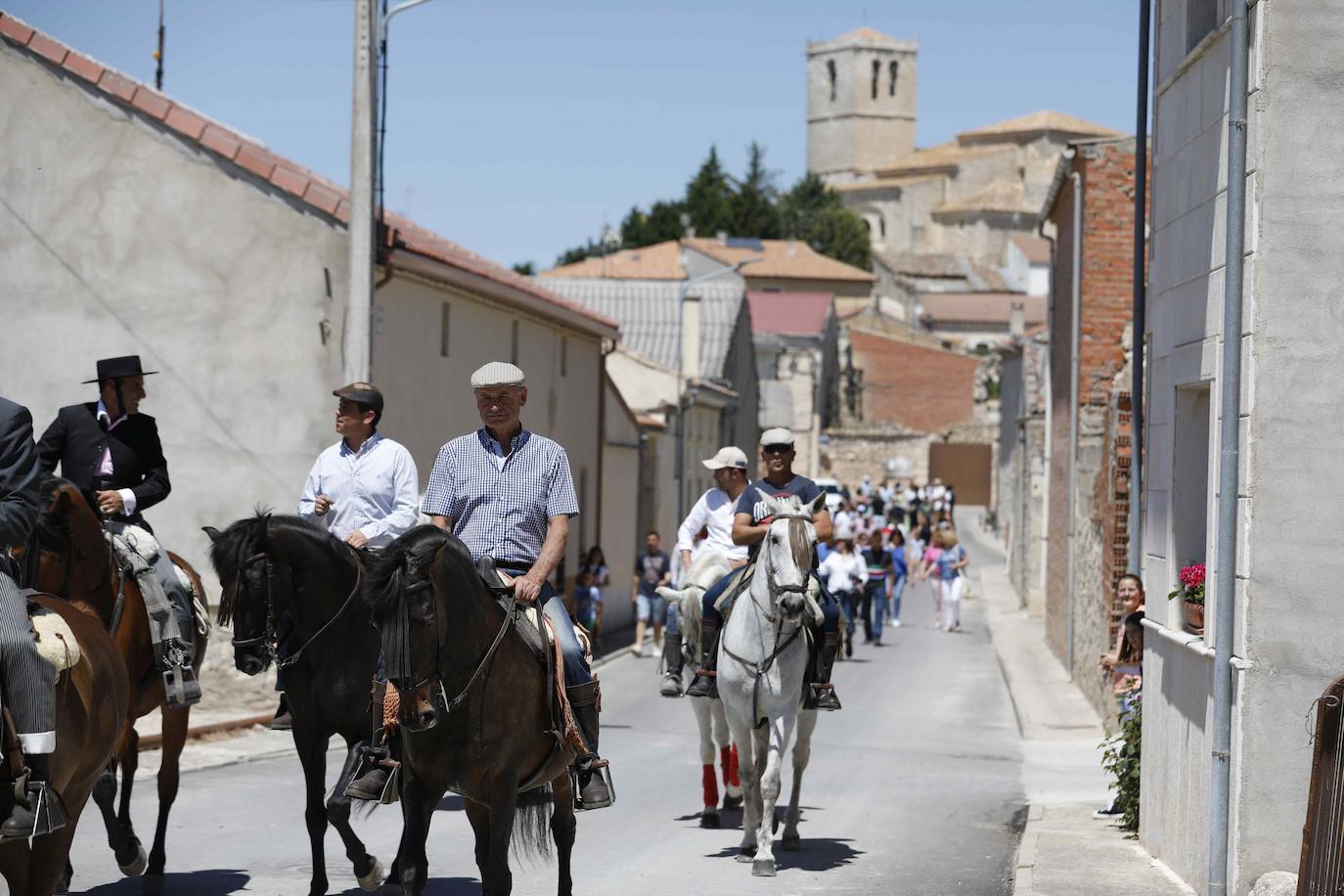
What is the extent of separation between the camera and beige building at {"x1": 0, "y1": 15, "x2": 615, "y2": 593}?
64.7ft

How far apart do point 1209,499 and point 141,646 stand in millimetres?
5475

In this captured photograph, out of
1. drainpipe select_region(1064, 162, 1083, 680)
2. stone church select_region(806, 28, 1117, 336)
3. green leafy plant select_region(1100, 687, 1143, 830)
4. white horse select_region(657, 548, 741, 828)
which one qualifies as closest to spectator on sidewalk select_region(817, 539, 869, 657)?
drainpipe select_region(1064, 162, 1083, 680)

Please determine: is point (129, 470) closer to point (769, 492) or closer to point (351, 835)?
point (351, 835)

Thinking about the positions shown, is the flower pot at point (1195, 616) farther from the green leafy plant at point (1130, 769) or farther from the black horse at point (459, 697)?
the black horse at point (459, 697)

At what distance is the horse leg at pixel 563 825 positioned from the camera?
841 cm

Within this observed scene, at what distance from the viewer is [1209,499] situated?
8.82 m

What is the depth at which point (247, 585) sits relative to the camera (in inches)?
341

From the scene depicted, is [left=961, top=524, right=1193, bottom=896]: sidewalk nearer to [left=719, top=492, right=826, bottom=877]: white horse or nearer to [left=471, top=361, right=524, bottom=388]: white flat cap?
[left=719, top=492, right=826, bottom=877]: white horse

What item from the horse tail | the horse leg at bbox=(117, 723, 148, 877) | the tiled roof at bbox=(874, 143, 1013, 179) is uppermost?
the tiled roof at bbox=(874, 143, 1013, 179)

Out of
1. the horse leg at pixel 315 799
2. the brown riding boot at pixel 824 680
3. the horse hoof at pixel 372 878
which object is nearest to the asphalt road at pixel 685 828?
the horse hoof at pixel 372 878

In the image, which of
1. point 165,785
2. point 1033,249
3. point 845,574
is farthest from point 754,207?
point 165,785

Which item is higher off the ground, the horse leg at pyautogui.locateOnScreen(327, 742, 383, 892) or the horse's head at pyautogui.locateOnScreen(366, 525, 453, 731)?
the horse's head at pyautogui.locateOnScreen(366, 525, 453, 731)

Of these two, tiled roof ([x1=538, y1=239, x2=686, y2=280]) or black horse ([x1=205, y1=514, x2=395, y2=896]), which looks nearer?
black horse ([x1=205, y1=514, x2=395, y2=896])

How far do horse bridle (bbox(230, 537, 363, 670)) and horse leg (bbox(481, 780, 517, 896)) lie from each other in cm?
180
